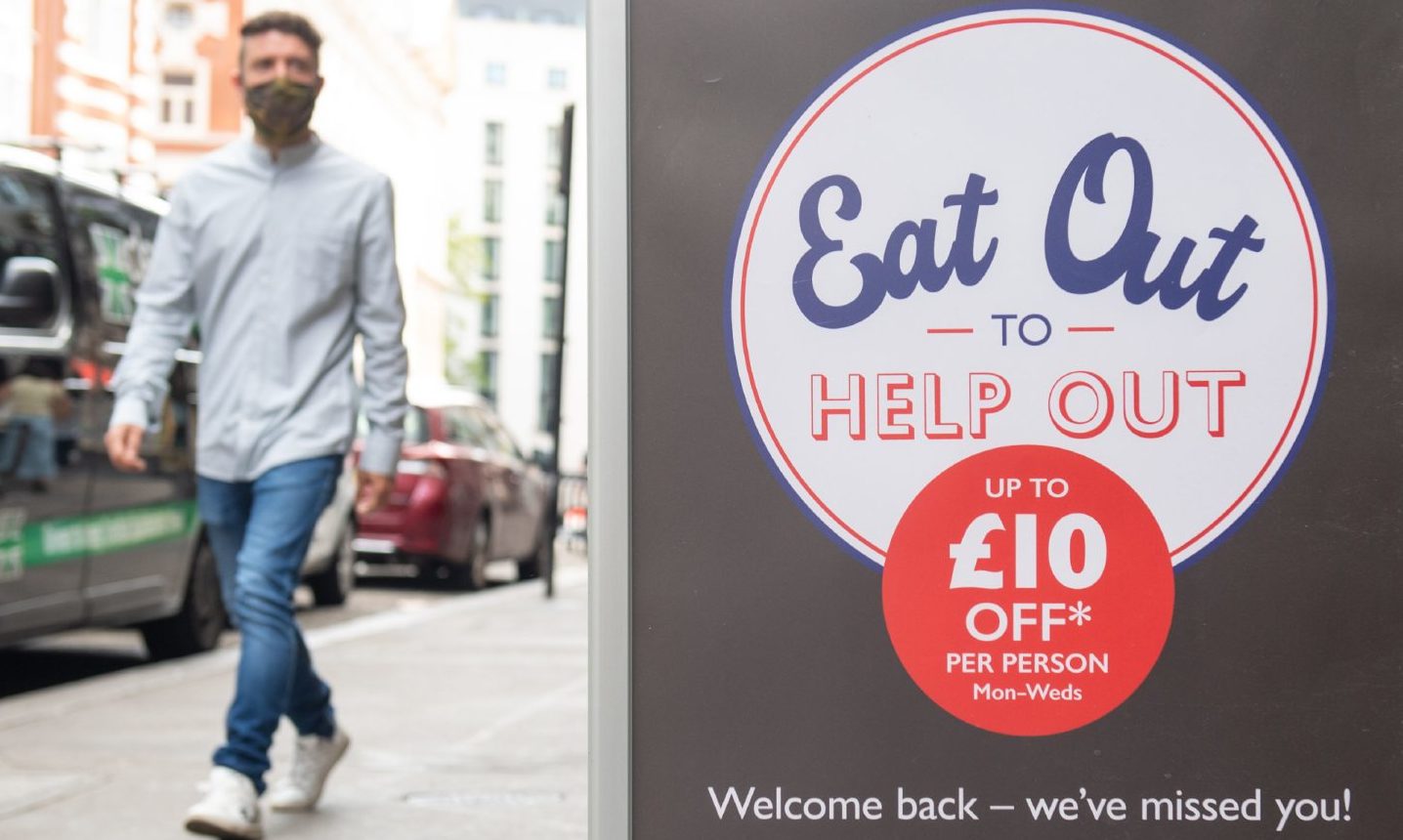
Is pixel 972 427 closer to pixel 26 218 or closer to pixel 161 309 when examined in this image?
pixel 161 309

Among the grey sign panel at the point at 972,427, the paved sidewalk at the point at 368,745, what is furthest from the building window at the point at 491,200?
the grey sign panel at the point at 972,427

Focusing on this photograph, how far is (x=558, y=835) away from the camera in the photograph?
464 cm

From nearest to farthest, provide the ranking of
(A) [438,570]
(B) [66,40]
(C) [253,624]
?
1. (C) [253,624]
2. (A) [438,570]
3. (B) [66,40]

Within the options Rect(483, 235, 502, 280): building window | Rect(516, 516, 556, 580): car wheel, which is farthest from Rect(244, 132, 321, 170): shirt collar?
Rect(483, 235, 502, 280): building window

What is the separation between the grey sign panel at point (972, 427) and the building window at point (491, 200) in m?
103

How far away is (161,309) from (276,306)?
0.32 meters

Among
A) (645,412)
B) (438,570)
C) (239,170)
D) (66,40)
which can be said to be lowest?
(438,570)

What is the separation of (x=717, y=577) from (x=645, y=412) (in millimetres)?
230

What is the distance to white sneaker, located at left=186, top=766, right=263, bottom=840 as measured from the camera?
4297 millimetres

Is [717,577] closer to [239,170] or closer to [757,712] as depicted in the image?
[757,712]

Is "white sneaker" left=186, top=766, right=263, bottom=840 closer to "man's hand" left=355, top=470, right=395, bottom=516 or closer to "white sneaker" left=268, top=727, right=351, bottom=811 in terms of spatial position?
"white sneaker" left=268, top=727, right=351, bottom=811

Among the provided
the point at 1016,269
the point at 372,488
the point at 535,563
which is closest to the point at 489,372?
the point at 535,563

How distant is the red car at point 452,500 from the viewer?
14.1 m

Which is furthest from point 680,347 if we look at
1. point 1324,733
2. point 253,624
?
point 253,624
